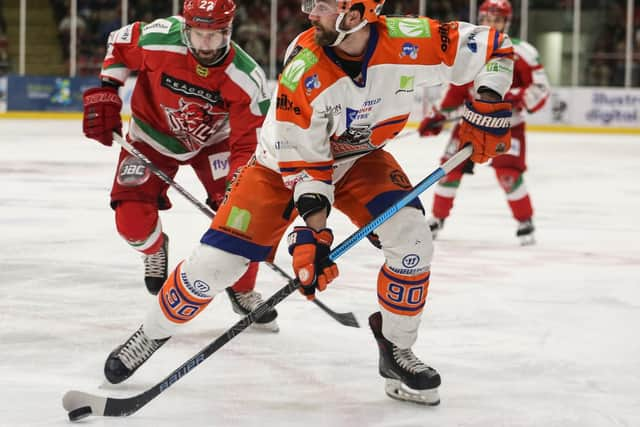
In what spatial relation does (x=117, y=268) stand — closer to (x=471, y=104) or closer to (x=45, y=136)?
(x=471, y=104)

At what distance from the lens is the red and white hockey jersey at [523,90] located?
207 inches

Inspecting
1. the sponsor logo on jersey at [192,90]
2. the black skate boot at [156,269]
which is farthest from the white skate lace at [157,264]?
the sponsor logo on jersey at [192,90]

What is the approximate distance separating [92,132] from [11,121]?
974 cm

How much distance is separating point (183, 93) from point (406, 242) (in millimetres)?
1144

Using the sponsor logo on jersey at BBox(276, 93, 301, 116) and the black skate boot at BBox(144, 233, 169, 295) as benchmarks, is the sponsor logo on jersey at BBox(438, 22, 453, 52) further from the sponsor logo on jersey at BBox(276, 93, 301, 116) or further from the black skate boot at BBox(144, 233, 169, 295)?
the black skate boot at BBox(144, 233, 169, 295)

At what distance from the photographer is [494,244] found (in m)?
5.11

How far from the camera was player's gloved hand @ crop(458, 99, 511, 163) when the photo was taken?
256 centimetres

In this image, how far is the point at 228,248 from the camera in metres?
2.51

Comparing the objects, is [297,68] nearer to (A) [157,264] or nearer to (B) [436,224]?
(A) [157,264]

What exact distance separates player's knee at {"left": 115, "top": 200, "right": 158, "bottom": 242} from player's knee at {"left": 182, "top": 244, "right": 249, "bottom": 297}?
0.95m

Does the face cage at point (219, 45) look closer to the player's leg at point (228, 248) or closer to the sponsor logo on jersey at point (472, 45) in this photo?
the player's leg at point (228, 248)

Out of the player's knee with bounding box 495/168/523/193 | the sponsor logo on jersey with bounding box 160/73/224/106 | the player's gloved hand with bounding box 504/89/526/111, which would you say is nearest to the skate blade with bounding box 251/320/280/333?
the sponsor logo on jersey with bounding box 160/73/224/106

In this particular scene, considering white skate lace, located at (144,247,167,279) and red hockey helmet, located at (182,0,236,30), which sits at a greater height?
red hockey helmet, located at (182,0,236,30)

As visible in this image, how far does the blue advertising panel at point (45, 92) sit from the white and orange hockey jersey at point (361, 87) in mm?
11062
